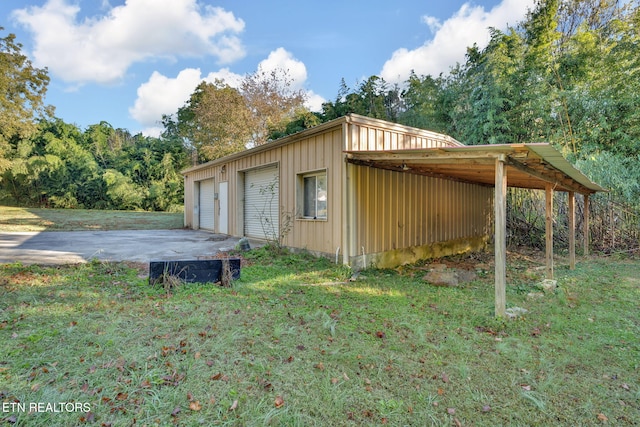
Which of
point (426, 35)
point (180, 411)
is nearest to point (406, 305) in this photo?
point (180, 411)

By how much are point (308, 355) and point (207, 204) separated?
35.4ft

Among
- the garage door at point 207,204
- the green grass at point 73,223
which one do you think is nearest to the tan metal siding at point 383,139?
the garage door at point 207,204

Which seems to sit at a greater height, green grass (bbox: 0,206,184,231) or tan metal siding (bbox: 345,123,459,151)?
tan metal siding (bbox: 345,123,459,151)

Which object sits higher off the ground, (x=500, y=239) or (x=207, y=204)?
(x=207, y=204)

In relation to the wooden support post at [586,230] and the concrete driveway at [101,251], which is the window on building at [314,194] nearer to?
the concrete driveway at [101,251]

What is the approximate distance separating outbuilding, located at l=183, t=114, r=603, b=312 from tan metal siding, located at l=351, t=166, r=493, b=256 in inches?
0.8

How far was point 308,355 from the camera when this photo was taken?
8.67ft

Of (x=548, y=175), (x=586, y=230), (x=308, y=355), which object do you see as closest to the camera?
(x=308, y=355)

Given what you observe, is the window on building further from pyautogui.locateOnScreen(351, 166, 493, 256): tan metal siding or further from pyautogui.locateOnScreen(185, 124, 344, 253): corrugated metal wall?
pyautogui.locateOnScreen(351, 166, 493, 256): tan metal siding

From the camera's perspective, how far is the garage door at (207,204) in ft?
39.1

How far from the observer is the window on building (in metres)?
6.49

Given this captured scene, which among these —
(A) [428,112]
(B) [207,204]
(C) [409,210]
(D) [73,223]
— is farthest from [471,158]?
(D) [73,223]

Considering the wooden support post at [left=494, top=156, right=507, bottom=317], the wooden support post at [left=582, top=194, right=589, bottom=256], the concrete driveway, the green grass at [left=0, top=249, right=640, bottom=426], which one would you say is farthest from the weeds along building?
the concrete driveway

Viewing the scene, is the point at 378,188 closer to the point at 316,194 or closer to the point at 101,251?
the point at 316,194
